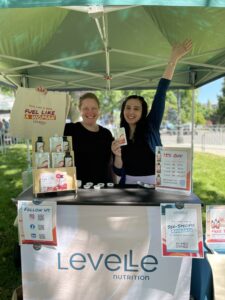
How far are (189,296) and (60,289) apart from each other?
768 millimetres

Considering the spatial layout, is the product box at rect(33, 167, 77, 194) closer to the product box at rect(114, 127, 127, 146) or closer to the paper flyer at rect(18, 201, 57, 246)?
the paper flyer at rect(18, 201, 57, 246)

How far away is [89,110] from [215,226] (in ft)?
4.07

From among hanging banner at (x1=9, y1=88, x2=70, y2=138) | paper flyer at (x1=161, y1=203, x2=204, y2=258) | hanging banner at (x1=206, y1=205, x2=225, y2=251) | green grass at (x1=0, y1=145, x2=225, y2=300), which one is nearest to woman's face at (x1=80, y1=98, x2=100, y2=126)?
hanging banner at (x1=9, y1=88, x2=70, y2=138)

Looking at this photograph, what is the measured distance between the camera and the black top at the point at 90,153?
2.25 m

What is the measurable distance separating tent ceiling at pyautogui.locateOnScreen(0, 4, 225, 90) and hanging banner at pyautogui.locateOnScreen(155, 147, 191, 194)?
0.93 m

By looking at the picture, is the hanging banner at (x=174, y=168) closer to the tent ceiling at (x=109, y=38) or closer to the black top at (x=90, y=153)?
the black top at (x=90, y=153)

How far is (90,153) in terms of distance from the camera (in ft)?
7.42

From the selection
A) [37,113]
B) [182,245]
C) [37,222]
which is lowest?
[182,245]

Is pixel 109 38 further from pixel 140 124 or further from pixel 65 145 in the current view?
pixel 65 145

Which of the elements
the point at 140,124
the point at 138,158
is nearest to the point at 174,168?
the point at 138,158

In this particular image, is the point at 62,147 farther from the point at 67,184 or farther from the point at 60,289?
the point at 60,289

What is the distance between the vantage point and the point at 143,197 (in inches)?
68.1

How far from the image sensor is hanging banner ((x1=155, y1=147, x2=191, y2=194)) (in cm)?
170

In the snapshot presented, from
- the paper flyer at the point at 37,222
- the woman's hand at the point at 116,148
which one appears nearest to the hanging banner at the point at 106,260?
the paper flyer at the point at 37,222
